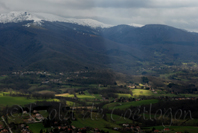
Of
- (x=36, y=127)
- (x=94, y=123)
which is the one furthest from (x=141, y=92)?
(x=36, y=127)

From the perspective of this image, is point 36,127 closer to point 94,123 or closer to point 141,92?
point 94,123

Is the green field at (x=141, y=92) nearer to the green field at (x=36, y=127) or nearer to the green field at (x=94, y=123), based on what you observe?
the green field at (x=94, y=123)

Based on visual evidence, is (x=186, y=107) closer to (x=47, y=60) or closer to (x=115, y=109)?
(x=115, y=109)

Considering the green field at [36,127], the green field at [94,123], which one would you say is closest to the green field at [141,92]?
the green field at [94,123]

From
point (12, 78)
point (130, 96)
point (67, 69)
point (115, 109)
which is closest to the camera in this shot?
point (115, 109)

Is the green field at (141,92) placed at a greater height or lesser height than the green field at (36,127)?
greater

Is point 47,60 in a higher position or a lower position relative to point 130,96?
higher

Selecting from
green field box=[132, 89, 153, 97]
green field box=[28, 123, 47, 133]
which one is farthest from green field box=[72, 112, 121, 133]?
green field box=[132, 89, 153, 97]

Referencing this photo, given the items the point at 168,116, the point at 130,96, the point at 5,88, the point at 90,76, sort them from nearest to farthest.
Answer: the point at 168,116, the point at 130,96, the point at 5,88, the point at 90,76

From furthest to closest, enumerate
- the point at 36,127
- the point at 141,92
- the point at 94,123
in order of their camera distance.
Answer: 1. the point at 141,92
2. the point at 94,123
3. the point at 36,127

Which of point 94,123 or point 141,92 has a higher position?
point 141,92

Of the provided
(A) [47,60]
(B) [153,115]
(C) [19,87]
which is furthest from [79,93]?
(A) [47,60]
